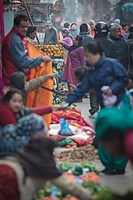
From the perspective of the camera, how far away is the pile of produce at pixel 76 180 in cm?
605

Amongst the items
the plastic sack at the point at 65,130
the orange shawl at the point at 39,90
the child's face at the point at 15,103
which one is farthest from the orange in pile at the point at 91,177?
the plastic sack at the point at 65,130

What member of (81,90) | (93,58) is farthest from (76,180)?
(93,58)

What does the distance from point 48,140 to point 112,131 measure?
5.23 feet

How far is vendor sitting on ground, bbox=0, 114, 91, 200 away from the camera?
500 cm

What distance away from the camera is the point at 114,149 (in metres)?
3.58

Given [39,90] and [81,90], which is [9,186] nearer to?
[81,90]

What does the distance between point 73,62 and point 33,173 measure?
31.0 ft

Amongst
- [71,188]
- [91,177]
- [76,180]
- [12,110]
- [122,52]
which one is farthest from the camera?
[122,52]

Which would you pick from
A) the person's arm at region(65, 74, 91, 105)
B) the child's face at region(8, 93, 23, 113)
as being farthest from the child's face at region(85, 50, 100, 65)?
the child's face at region(8, 93, 23, 113)

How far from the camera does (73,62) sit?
14273 mm

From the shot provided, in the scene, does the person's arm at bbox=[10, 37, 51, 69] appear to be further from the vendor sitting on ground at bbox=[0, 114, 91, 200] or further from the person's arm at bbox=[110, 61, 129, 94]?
the vendor sitting on ground at bbox=[0, 114, 91, 200]

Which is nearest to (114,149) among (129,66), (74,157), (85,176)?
(85,176)

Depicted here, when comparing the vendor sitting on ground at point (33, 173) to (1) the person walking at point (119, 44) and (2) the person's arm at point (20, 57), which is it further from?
(1) the person walking at point (119, 44)

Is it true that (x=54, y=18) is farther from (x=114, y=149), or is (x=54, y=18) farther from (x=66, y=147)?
(x=114, y=149)
